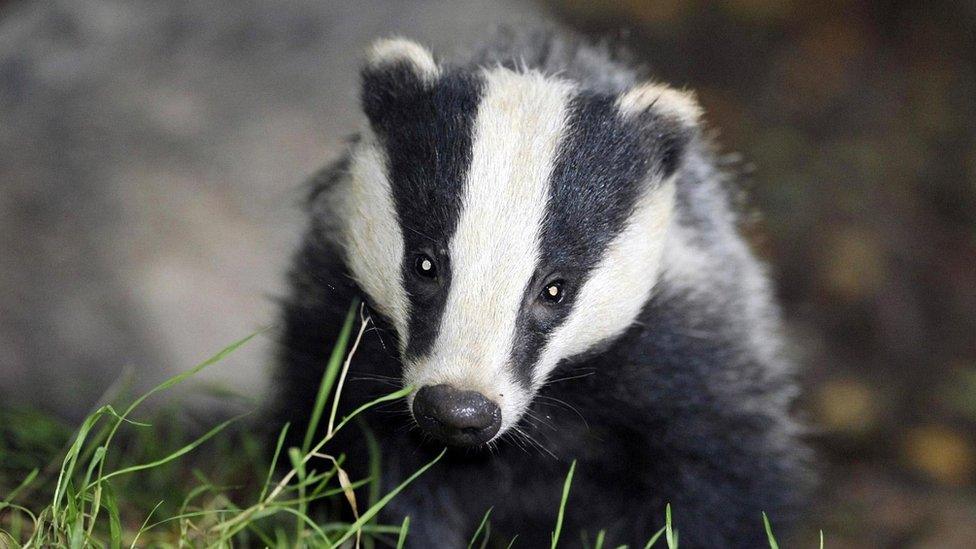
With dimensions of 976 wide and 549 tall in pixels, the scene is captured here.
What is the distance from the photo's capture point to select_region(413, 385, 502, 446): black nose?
216 cm

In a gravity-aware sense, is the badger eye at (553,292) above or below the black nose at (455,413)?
above

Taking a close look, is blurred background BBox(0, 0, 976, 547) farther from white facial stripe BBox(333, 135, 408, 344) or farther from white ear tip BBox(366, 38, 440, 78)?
white facial stripe BBox(333, 135, 408, 344)

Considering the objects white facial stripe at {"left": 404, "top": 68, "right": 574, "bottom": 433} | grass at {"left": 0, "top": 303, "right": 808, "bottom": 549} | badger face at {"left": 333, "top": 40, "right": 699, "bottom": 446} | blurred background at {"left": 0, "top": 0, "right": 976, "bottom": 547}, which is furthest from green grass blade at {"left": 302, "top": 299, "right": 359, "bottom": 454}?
blurred background at {"left": 0, "top": 0, "right": 976, "bottom": 547}

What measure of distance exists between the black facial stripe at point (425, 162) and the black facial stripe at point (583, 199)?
192 millimetres

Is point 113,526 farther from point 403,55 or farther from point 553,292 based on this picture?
point 403,55

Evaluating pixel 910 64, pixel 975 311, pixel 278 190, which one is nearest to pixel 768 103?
pixel 910 64

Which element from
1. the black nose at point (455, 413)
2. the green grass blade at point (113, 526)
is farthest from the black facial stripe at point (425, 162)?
the green grass blade at point (113, 526)

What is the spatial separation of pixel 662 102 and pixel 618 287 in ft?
1.54

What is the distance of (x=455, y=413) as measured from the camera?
Answer: 84.9 inches

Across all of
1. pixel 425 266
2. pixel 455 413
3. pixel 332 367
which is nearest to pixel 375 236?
pixel 425 266

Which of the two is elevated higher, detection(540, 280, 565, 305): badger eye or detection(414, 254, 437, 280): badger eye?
detection(540, 280, 565, 305): badger eye

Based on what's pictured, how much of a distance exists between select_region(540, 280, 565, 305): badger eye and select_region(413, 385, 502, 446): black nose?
286 mm

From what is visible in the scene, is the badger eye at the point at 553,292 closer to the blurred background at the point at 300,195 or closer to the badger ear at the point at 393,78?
the badger ear at the point at 393,78

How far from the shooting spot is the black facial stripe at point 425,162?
2.34 metres
